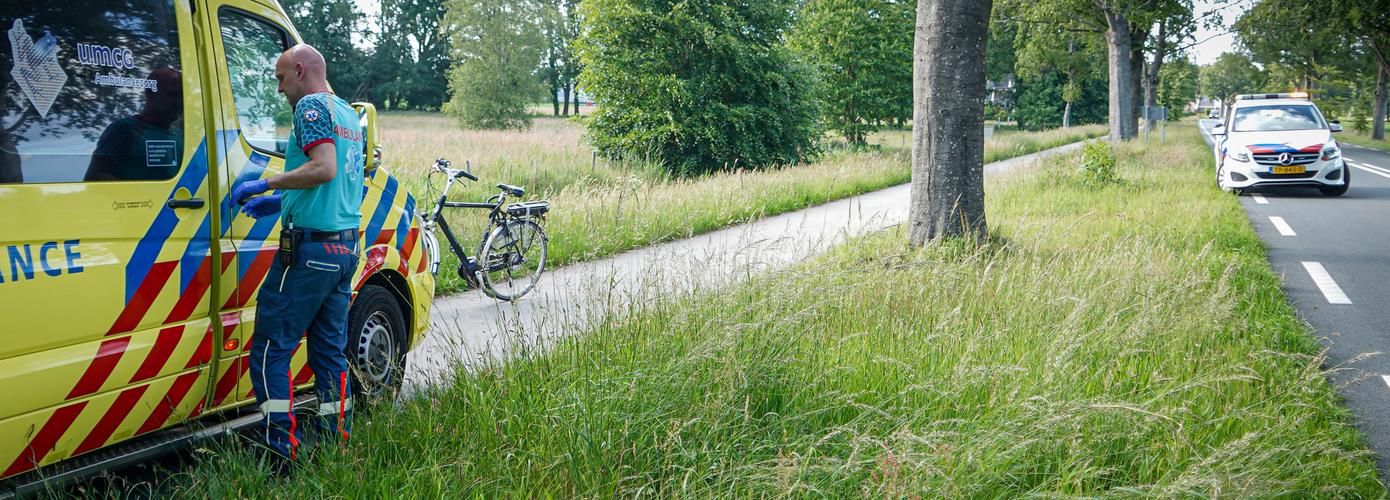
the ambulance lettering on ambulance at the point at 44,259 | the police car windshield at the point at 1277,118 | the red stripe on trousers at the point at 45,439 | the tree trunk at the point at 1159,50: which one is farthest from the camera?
the tree trunk at the point at 1159,50

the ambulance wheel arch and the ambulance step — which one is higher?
the ambulance wheel arch

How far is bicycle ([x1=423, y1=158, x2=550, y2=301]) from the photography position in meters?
7.27

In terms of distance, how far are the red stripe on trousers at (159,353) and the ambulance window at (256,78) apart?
858mm

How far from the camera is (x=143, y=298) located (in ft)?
10.4

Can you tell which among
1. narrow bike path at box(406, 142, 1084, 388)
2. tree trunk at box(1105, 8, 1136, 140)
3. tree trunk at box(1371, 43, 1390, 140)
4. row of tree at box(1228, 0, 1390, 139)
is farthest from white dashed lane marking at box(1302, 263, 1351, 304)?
tree trunk at box(1371, 43, 1390, 140)

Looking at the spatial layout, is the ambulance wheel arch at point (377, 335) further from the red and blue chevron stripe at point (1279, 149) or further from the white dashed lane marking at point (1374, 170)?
the white dashed lane marking at point (1374, 170)

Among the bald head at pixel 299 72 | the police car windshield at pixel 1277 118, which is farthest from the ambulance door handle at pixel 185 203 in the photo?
the police car windshield at pixel 1277 118

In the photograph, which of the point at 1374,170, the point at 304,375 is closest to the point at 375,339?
the point at 304,375

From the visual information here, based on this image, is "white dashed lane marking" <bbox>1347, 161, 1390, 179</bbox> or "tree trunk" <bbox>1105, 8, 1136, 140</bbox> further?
"tree trunk" <bbox>1105, 8, 1136, 140</bbox>

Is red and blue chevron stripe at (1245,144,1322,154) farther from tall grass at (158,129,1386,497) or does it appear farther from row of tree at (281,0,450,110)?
row of tree at (281,0,450,110)

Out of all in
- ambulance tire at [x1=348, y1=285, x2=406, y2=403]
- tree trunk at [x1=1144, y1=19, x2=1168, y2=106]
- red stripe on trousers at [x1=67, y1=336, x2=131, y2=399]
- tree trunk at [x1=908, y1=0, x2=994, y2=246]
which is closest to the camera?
red stripe on trousers at [x1=67, y1=336, x2=131, y2=399]

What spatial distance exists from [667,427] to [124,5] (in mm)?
2401

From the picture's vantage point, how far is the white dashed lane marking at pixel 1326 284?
7570 mm

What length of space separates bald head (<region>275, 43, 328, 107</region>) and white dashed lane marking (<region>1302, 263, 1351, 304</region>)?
7.70 meters
